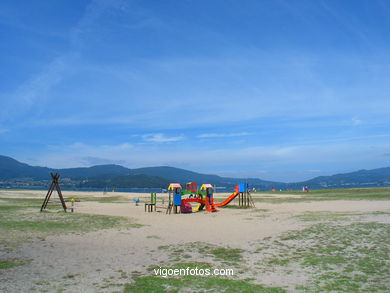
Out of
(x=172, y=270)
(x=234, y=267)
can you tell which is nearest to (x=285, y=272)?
(x=234, y=267)

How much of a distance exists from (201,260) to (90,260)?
4187 mm

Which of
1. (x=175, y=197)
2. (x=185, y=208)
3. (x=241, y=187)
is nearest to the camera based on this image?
(x=175, y=197)

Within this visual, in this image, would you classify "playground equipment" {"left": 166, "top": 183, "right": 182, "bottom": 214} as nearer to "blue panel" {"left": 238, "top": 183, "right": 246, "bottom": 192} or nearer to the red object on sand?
the red object on sand

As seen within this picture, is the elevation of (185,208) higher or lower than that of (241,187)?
lower

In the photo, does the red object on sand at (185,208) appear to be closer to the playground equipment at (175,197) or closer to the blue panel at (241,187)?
the playground equipment at (175,197)

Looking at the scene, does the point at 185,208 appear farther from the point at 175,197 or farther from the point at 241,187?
the point at 241,187

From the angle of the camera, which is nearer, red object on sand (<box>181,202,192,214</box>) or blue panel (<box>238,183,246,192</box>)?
red object on sand (<box>181,202,192,214</box>)

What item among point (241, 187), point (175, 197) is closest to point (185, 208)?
point (175, 197)

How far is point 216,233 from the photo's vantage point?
57.6 feet

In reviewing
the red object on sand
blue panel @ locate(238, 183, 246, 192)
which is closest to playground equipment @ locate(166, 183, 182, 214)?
the red object on sand

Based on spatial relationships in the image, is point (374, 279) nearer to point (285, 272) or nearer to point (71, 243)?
point (285, 272)

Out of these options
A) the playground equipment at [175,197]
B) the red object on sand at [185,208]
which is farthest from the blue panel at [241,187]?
the playground equipment at [175,197]

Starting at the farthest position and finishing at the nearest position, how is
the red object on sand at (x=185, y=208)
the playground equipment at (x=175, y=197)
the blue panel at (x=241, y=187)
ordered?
the blue panel at (x=241, y=187) → the red object on sand at (x=185, y=208) → the playground equipment at (x=175, y=197)

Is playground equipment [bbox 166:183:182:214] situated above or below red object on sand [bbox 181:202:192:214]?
above
